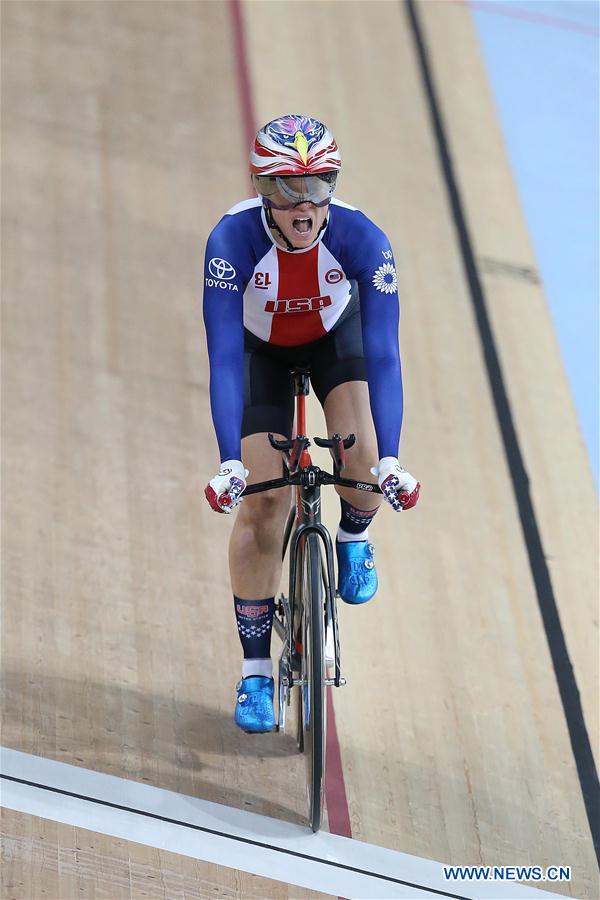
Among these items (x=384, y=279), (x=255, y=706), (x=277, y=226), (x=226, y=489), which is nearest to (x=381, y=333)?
(x=384, y=279)

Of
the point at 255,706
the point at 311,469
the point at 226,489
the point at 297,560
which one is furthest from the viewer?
the point at 255,706

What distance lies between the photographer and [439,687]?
11.1 ft

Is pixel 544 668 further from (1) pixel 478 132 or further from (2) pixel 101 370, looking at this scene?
(1) pixel 478 132

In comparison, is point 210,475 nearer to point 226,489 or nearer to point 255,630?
point 255,630

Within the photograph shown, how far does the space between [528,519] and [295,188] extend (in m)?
1.91

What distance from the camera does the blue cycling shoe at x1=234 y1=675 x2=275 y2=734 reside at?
2865 millimetres

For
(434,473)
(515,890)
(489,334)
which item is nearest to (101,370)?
(434,473)

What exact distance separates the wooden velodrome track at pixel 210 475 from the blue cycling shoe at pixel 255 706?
222mm

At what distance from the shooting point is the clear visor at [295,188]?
2.46 m

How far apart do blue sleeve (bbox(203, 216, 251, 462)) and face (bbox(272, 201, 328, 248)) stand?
132 mm

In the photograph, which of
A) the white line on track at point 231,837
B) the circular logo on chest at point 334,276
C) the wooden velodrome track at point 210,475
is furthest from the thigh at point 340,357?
the white line on track at point 231,837

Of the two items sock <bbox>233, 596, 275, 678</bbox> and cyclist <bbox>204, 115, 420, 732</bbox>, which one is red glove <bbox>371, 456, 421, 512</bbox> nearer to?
cyclist <bbox>204, 115, 420, 732</bbox>
